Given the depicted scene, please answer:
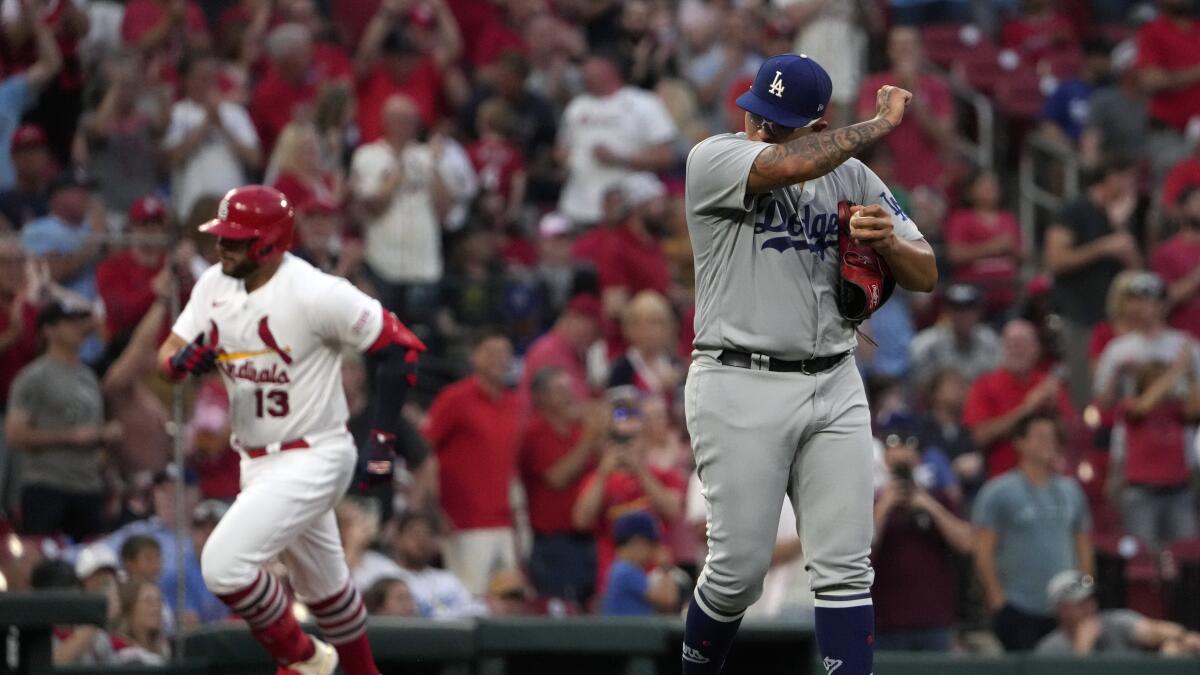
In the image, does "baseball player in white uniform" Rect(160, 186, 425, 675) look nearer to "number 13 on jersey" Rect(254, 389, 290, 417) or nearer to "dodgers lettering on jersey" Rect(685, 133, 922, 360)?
"number 13 on jersey" Rect(254, 389, 290, 417)

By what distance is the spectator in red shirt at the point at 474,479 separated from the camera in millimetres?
11438

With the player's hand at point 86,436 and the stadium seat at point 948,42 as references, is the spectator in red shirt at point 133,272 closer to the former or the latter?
the player's hand at point 86,436

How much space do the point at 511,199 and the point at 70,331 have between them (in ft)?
18.4

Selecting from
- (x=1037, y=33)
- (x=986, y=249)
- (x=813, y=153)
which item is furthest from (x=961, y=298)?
(x=813, y=153)

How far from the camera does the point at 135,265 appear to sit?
379 inches

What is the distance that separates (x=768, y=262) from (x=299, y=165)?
6.93 m

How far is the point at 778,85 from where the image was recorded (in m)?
6.15

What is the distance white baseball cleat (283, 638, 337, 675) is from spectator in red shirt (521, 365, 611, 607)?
3.62 metres

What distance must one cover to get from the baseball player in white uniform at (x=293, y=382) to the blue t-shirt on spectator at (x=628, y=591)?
269 cm

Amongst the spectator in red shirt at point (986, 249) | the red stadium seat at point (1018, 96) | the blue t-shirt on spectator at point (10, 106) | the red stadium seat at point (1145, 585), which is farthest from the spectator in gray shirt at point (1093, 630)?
the red stadium seat at point (1018, 96)

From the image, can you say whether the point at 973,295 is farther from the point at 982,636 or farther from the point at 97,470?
the point at 97,470

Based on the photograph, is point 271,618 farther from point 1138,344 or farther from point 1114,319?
point 1114,319

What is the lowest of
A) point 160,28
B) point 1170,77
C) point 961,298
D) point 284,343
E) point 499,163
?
point 284,343

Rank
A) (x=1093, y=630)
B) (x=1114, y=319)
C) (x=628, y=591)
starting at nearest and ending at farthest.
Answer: (x=628, y=591), (x=1093, y=630), (x=1114, y=319)
